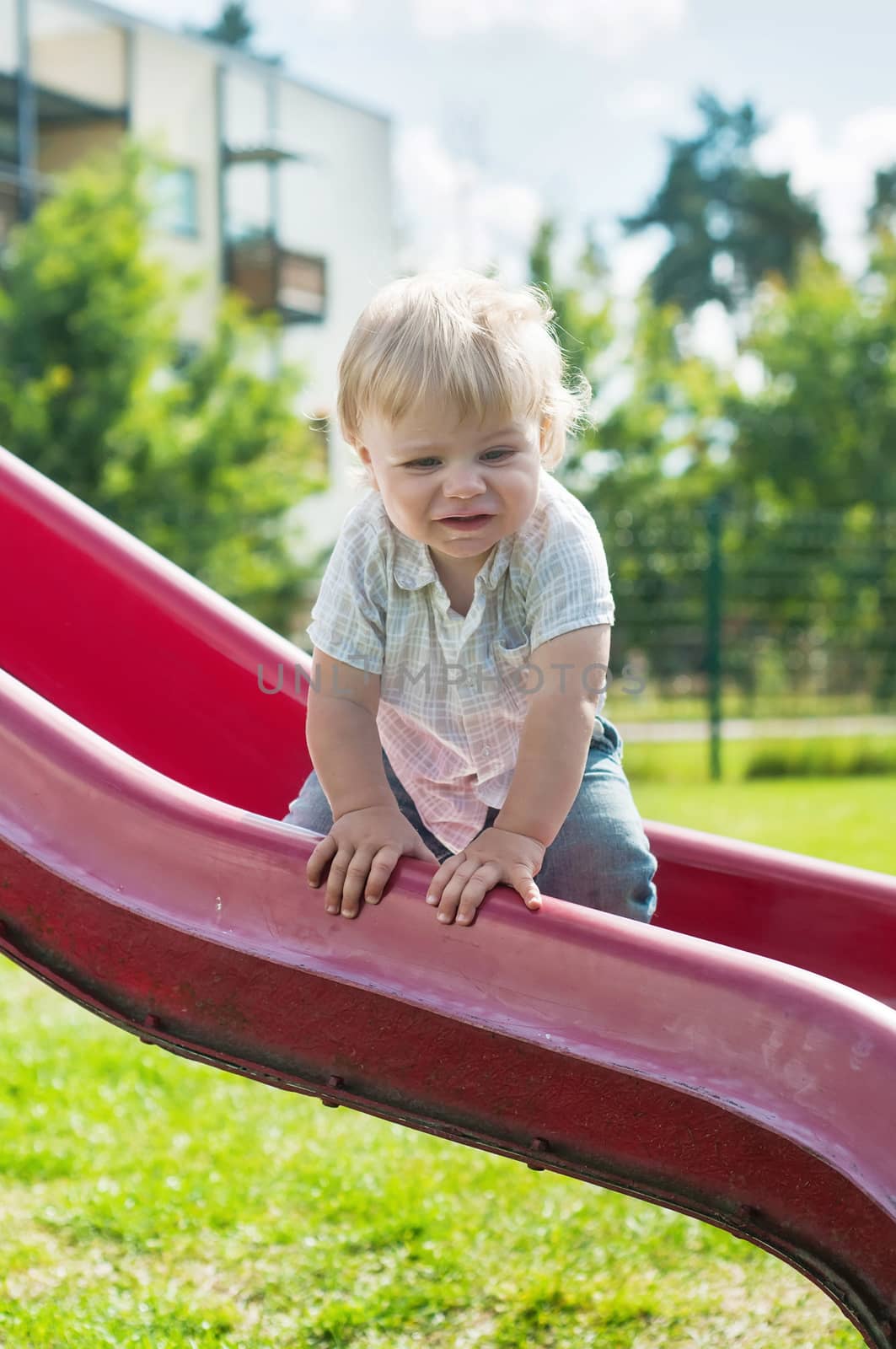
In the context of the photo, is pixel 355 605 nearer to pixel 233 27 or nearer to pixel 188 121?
pixel 188 121

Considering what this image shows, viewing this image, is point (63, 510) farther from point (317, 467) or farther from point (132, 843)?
point (317, 467)

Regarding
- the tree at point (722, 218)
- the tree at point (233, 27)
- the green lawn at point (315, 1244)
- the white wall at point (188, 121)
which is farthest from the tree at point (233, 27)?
the green lawn at point (315, 1244)

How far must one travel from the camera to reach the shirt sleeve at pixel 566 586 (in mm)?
1511

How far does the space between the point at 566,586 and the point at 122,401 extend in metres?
10.6

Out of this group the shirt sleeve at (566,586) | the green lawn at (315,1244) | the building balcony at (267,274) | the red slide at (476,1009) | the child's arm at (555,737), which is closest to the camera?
the red slide at (476,1009)

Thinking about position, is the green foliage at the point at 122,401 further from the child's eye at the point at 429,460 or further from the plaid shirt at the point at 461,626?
the child's eye at the point at 429,460

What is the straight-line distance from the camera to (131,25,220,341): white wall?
17.3 meters

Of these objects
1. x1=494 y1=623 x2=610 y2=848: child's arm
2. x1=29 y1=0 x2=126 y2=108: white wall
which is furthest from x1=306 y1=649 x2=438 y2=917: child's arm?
x1=29 y1=0 x2=126 y2=108: white wall

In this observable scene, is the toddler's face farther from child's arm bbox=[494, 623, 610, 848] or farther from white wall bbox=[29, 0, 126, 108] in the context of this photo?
white wall bbox=[29, 0, 126, 108]

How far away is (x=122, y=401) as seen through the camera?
11508mm

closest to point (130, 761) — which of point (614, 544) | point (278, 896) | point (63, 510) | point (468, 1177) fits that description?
point (278, 896)

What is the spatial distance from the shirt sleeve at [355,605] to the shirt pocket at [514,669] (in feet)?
0.45

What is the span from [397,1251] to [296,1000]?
92 cm

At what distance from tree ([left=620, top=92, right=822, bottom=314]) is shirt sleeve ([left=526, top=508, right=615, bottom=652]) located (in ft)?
123
